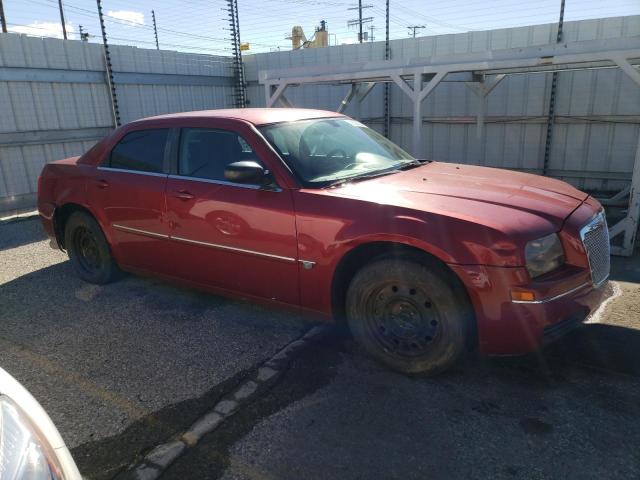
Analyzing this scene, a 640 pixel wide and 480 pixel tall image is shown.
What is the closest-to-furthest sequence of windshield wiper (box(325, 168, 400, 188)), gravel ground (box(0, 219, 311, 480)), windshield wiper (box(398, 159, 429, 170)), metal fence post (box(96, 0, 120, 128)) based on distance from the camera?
gravel ground (box(0, 219, 311, 480)), windshield wiper (box(325, 168, 400, 188)), windshield wiper (box(398, 159, 429, 170)), metal fence post (box(96, 0, 120, 128))

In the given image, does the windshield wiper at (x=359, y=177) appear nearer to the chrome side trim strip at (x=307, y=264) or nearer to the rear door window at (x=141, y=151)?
the chrome side trim strip at (x=307, y=264)

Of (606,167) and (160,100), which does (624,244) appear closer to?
(606,167)

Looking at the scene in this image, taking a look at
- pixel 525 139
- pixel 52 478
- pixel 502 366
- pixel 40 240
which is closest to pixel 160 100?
pixel 40 240

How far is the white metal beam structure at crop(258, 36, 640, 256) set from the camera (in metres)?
5.23

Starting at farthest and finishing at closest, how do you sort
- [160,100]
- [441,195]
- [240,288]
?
[160,100] < [240,288] < [441,195]

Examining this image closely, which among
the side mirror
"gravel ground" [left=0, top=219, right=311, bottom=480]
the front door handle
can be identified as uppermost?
the side mirror

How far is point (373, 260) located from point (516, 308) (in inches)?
35.1

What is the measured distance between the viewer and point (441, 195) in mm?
3090

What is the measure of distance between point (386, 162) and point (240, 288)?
5.07 feet

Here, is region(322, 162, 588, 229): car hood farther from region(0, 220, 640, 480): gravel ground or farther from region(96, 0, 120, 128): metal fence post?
region(96, 0, 120, 128): metal fence post

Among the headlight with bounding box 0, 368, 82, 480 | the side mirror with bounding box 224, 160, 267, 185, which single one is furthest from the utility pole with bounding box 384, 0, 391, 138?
the headlight with bounding box 0, 368, 82, 480

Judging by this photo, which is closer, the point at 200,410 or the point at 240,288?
the point at 200,410

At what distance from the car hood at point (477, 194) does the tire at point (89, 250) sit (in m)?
2.73

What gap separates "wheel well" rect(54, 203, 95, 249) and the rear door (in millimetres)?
454
